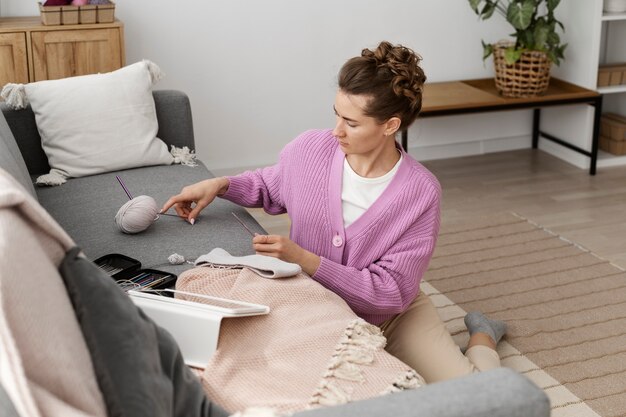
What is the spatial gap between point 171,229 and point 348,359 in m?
0.97

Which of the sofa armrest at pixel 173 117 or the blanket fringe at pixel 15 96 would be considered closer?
the blanket fringe at pixel 15 96

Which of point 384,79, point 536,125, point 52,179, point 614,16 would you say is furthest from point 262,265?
point 536,125

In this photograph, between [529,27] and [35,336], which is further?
[529,27]

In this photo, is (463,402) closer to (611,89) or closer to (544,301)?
(544,301)

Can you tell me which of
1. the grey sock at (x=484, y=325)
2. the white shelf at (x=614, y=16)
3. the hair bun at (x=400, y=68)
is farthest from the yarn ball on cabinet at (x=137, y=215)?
the white shelf at (x=614, y=16)

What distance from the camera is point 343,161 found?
85.4 inches

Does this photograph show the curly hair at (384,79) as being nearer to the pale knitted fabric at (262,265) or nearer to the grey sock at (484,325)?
the pale knitted fabric at (262,265)

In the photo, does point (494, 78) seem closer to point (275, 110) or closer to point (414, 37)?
point (414, 37)

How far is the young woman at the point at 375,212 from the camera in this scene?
2.02 metres

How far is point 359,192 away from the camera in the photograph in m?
2.12

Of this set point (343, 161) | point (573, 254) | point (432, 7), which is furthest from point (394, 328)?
point (432, 7)

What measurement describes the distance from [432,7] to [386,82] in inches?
95.0

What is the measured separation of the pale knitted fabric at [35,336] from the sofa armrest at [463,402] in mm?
297

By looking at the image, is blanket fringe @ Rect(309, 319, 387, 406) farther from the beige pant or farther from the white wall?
the white wall
